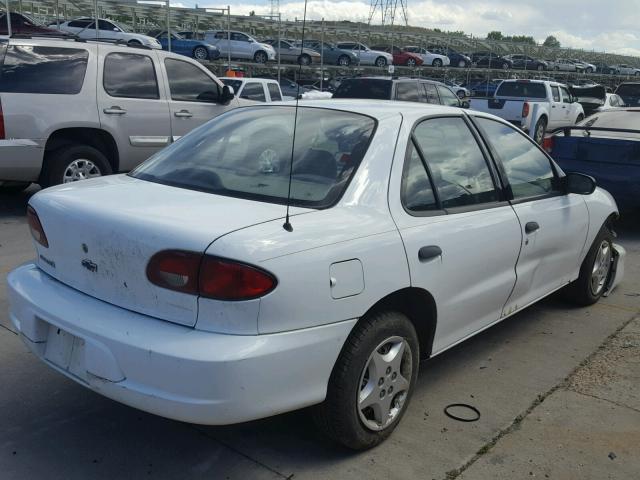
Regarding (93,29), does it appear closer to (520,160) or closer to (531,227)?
(520,160)

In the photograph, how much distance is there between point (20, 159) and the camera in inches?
278

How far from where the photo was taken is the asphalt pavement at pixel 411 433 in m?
2.88

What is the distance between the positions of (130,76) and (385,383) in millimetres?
6169

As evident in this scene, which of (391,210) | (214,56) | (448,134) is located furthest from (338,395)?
(214,56)

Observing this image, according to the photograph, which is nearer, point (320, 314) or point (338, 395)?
point (320, 314)

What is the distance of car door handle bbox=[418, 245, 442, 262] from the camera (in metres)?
3.06

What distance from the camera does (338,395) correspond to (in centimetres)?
276

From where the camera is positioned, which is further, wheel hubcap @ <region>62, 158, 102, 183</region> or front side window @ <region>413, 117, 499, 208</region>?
wheel hubcap @ <region>62, 158, 102, 183</region>

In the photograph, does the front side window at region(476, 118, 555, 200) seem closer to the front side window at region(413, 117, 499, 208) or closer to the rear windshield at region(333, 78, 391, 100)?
the front side window at region(413, 117, 499, 208)

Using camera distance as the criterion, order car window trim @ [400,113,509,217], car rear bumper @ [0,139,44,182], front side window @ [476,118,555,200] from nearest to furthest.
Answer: car window trim @ [400,113,509,217] < front side window @ [476,118,555,200] < car rear bumper @ [0,139,44,182]

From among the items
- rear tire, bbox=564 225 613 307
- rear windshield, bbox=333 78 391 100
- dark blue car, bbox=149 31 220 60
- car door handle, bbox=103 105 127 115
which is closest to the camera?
rear tire, bbox=564 225 613 307

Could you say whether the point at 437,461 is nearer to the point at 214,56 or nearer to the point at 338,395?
the point at 338,395

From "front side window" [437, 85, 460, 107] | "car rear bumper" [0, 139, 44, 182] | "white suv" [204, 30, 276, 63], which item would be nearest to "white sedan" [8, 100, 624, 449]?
"car rear bumper" [0, 139, 44, 182]

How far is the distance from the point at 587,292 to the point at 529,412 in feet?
6.20
